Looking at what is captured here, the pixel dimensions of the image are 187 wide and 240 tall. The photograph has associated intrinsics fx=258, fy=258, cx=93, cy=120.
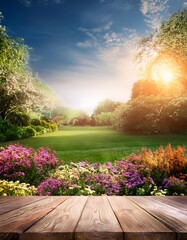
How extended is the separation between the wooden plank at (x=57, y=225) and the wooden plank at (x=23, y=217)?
0.05 meters

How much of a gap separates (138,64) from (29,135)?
13418mm

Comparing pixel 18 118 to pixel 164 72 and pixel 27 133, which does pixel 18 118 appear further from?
pixel 164 72

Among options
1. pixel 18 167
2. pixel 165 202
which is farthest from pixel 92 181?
pixel 165 202

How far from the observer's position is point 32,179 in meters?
8.39

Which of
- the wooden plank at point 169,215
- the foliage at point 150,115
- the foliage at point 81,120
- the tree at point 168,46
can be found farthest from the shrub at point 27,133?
the foliage at point 81,120

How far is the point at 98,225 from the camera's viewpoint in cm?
147

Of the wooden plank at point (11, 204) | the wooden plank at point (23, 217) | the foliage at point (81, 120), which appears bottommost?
the wooden plank at point (11, 204)

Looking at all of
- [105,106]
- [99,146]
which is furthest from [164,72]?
[105,106]

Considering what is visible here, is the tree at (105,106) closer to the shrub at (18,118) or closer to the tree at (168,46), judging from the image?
the shrub at (18,118)

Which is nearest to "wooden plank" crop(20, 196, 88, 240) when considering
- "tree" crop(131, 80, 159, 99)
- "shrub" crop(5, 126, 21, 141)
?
"shrub" crop(5, 126, 21, 141)

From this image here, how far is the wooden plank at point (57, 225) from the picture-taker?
1.32m

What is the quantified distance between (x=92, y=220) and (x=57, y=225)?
23cm

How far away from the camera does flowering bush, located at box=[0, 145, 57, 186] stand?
828 centimetres

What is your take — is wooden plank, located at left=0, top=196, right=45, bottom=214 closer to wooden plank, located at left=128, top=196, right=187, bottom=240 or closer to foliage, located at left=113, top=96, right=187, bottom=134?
wooden plank, located at left=128, top=196, right=187, bottom=240
